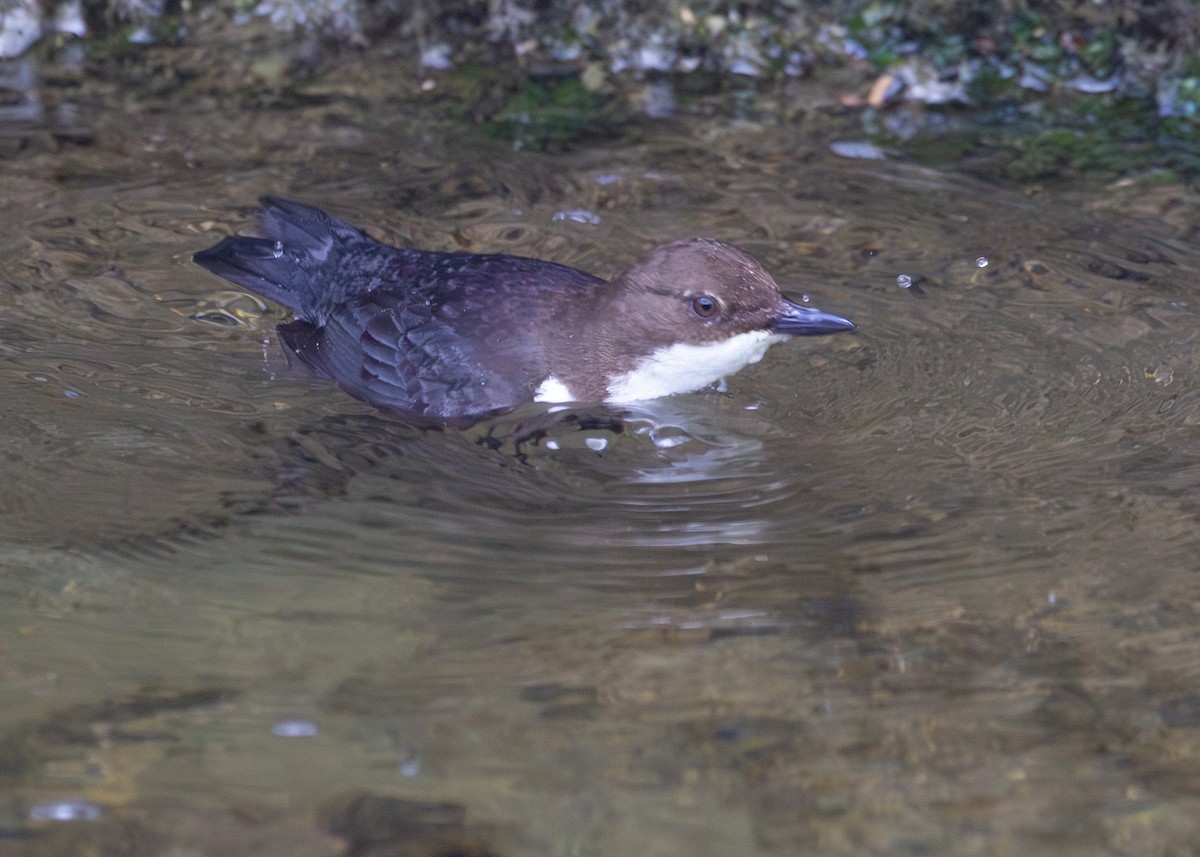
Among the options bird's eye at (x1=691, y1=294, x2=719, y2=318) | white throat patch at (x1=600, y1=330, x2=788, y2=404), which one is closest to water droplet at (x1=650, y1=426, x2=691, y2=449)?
white throat patch at (x1=600, y1=330, x2=788, y2=404)

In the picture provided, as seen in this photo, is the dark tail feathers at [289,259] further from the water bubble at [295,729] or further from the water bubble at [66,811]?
the water bubble at [66,811]

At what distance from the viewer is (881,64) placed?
6629 mm

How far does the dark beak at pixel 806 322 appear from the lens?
13.6ft

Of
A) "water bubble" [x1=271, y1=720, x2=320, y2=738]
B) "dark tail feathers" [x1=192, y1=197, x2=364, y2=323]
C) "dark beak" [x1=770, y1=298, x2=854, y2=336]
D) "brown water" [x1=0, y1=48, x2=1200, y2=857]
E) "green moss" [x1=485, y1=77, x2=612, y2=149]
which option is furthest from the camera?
"green moss" [x1=485, y1=77, x2=612, y2=149]

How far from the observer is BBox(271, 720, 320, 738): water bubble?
290cm

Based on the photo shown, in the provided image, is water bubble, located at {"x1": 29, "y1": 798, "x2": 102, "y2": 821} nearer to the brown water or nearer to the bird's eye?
the brown water

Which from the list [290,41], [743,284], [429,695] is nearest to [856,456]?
[743,284]

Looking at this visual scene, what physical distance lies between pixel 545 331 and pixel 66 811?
2196mm

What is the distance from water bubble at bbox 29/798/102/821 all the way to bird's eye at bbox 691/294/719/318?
232 cm

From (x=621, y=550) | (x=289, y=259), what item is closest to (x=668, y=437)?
(x=621, y=550)

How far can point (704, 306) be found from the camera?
4.26 m

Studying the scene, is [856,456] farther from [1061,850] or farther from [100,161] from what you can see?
[100,161]

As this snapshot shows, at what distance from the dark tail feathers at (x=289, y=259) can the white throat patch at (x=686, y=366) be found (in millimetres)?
1164

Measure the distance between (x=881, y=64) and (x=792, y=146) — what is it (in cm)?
88
